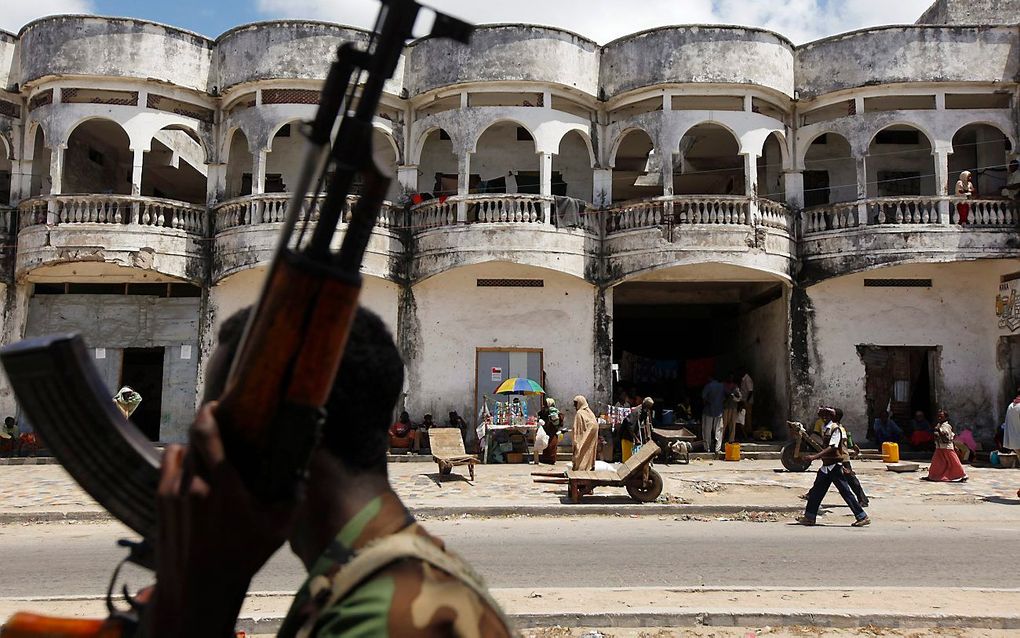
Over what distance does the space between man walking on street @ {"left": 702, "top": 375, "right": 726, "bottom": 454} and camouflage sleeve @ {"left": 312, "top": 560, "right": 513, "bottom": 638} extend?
18861mm

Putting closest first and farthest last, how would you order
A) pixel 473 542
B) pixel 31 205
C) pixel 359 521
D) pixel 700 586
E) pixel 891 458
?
1. pixel 359 521
2. pixel 700 586
3. pixel 473 542
4. pixel 891 458
5. pixel 31 205

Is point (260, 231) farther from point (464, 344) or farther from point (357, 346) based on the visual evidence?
point (357, 346)

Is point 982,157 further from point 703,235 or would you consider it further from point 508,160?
point 508,160

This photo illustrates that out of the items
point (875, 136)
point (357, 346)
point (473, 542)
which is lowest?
point (473, 542)

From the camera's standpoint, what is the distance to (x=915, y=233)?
19.8 metres

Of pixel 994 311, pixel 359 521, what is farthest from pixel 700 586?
pixel 994 311

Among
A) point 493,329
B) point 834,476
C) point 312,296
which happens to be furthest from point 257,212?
point 312,296

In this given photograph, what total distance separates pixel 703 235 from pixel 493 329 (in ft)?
18.0

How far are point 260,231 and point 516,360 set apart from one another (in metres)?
6.80

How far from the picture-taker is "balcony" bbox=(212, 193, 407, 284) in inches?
782

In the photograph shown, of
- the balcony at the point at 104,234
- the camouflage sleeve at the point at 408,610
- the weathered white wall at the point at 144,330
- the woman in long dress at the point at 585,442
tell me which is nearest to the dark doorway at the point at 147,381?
the weathered white wall at the point at 144,330

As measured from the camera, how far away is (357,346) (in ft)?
5.03

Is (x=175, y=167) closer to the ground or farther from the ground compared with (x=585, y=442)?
farther from the ground

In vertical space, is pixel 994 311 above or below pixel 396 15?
above
